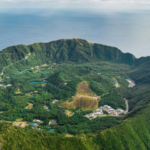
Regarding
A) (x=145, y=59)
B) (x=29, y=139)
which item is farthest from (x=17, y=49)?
(x=29, y=139)

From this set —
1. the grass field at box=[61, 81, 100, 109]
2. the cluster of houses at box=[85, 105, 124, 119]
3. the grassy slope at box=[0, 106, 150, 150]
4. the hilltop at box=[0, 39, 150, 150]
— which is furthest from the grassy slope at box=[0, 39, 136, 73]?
the grassy slope at box=[0, 106, 150, 150]

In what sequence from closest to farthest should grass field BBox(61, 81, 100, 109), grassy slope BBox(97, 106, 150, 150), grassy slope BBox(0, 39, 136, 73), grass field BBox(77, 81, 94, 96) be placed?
1. grassy slope BBox(97, 106, 150, 150)
2. grass field BBox(61, 81, 100, 109)
3. grass field BBox(77, 81, 94, 96)
4. grassy slope BBox(0, 39, 136, 73)

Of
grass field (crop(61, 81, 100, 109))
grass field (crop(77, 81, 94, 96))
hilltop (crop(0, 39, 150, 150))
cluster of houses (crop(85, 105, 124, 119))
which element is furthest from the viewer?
grass field (crop(77, 81, 94, 96))

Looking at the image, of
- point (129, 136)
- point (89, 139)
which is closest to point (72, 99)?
point (129, 136)

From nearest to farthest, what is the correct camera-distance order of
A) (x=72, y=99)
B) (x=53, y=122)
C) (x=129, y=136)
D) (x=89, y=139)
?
(x=89, y=139) → (x=129, y=136) → (x=53, y=122) → (x=72, y=99)

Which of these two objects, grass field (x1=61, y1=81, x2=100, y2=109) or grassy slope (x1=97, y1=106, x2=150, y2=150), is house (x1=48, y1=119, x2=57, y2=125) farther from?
grassy slope (x1=97, y1=106, x2=150, y2=150)

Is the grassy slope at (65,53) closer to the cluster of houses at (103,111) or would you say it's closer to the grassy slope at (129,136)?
the cluster of houses at (103,111)

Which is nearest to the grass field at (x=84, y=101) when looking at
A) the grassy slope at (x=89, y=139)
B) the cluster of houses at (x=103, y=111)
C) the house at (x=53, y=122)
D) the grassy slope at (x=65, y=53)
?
the cluster of houses at (x=103, y=111)

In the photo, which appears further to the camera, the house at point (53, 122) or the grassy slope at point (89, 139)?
the house at point (53, 122)

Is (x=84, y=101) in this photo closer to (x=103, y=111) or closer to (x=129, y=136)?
(x=103, y=111)

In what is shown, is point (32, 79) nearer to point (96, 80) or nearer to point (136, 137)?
point (96, 80)

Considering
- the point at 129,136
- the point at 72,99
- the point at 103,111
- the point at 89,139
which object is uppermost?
the point at 89,139

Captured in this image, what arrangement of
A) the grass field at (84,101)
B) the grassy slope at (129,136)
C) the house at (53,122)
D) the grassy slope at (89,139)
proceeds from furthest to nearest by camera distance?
the grass field at (84,101) < the house at (53,122) < the grassy slope at (129,136) < the grassy slope at (89,139)

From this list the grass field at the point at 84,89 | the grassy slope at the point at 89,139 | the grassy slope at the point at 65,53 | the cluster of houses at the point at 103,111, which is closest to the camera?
the grassy slope at the point at 89,139
